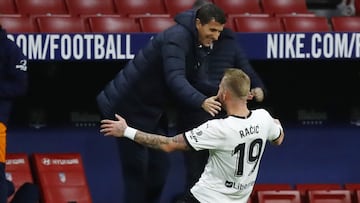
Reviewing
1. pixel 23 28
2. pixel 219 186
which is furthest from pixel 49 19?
pixel 219 186

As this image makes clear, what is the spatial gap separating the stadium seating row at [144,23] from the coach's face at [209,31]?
155 cm

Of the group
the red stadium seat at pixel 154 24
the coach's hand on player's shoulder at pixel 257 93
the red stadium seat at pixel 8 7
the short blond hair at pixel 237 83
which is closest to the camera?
the short blond hair at pixel 237 83

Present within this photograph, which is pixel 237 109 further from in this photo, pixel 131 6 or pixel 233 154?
pixel 131 6

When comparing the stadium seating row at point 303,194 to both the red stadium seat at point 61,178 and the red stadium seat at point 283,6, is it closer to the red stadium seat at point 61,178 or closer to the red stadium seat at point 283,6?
the red stadium seat at point 61,178

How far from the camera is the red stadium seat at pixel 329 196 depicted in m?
9.80

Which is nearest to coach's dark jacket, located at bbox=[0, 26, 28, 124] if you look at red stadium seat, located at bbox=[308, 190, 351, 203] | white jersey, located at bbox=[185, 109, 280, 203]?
white jersey, located at bbox=[185, 109, 280, 203]

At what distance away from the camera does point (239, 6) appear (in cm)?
1049

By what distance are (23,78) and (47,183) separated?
1474 mm

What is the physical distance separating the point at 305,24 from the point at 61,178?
2135 millimetres

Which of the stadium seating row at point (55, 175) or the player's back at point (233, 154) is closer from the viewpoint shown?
the player's back at point (233, 154)

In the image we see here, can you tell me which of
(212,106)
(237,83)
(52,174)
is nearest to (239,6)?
(52,174)

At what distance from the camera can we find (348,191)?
992 cm

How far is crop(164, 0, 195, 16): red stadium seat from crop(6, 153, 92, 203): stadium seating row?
59.9 inches

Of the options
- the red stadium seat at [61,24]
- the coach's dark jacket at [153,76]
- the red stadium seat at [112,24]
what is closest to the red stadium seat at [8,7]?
the red stadium seat at [61,24]
